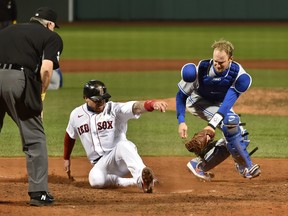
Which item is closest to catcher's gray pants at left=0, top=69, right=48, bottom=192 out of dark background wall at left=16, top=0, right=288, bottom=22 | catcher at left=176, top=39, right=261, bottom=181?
catcher at left=176, top=39, right=261, bottom=181

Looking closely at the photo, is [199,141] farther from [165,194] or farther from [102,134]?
[102,134]

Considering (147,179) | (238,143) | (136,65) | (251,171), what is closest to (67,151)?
(147,179)

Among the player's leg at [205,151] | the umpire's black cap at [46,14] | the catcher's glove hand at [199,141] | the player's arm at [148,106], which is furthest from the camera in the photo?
the player's leg at [205,151]

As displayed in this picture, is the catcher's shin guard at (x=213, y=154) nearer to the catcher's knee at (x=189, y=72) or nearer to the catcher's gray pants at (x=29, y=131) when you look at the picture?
the catcher's knee at (x=189, y=72)

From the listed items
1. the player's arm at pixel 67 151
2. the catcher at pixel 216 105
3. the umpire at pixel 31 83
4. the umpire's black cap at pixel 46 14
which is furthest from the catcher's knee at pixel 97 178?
the umpire's black cap at pixel 46 14

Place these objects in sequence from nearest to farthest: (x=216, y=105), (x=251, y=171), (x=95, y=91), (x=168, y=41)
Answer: (x=95, y=91)
(x=251, y=171)
(x=216, y=105)
(x=168, y=41)

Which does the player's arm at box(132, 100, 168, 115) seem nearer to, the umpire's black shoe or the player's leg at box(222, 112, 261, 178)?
the player's leg at box(222, 112, 261, 178)

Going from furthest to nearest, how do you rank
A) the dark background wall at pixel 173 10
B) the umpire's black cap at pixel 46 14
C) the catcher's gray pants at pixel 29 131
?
1. the dark background wall at pixel 173 10
2. the umpire's black cap at pixel 46 14
3. the catcher's gray pants at pixel 29 131
